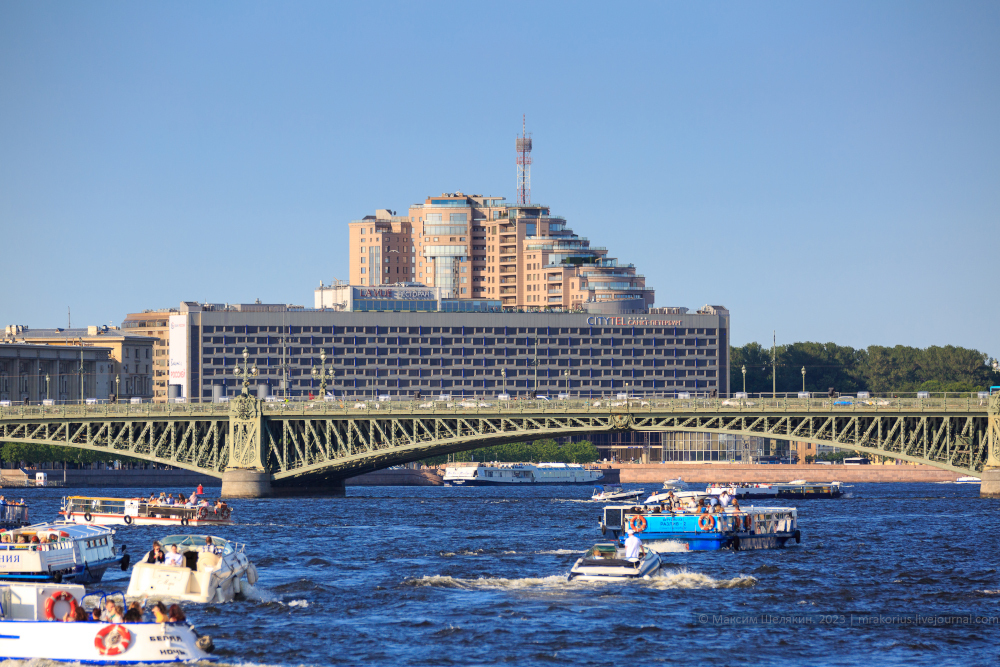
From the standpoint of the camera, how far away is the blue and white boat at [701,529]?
88.2 m

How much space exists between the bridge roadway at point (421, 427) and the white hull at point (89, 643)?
292 ft

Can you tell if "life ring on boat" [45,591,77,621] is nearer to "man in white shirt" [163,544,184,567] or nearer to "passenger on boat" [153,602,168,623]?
"passenger on boat" [153,602,168,623]

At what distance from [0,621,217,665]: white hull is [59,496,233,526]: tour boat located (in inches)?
2501

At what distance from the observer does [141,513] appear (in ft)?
378

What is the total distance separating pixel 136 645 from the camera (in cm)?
4672

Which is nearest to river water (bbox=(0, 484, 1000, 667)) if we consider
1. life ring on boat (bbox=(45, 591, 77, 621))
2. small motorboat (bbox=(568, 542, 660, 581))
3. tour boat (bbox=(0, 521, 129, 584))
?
small motorboat (bbox=(568, 542, 660, 581))

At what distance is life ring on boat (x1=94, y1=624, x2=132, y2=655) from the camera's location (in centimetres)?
→ 4684

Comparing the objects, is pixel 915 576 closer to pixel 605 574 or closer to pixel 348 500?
pixel 605 574

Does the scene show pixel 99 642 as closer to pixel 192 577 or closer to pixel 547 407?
pixel 192 577

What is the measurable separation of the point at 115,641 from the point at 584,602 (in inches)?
860

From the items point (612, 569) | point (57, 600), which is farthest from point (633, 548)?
point (57, 600)

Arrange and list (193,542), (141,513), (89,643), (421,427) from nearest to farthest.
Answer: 1. (89,643)
2. (193,542)
3. (141,513)
4. (421,427)

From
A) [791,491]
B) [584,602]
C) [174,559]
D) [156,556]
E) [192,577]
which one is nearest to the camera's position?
[192,577]

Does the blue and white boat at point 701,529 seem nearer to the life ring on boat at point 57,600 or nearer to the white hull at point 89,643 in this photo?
the life ring on boat at point 57,600
